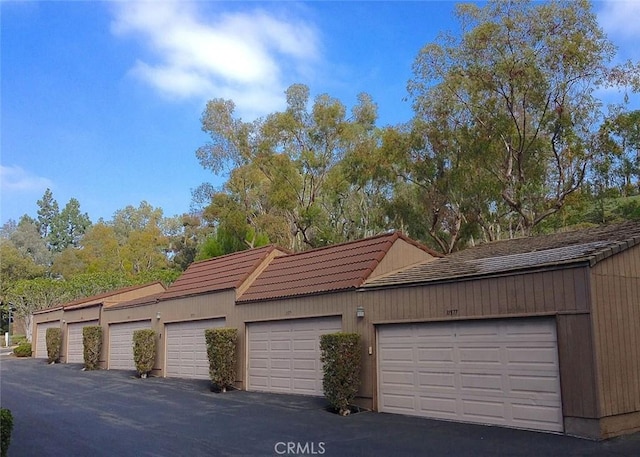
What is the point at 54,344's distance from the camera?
102 feet

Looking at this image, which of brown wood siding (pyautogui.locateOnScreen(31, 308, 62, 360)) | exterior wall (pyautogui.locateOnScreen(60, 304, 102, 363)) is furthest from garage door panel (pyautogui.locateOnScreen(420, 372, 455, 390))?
brown wood siding (pyautogui.locateOnScreen(31, 308, 62, 360))

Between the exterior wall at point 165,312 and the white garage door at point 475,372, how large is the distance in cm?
721

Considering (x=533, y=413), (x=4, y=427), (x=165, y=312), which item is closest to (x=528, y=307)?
(x=533, y=413)

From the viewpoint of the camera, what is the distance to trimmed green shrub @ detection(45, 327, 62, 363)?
102 ft

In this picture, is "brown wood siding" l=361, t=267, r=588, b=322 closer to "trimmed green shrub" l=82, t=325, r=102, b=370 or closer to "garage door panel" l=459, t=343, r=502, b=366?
"garage door panel" l=459, t=343, r=502, b=366

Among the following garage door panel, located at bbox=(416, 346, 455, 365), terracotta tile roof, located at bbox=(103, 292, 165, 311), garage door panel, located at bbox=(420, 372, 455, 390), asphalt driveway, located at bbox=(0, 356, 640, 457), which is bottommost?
asphalt driveway, located at bbox=(0, 356, 640, 457)

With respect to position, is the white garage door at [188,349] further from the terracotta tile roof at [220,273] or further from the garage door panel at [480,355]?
the garage door panel at [480,355]

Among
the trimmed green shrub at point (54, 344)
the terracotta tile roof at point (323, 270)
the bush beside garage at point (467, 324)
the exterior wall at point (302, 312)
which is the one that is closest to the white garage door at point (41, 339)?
the trimmed green shrub at point (54, 344)

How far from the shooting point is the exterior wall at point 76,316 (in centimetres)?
2852

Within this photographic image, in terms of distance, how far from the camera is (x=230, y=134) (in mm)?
39750

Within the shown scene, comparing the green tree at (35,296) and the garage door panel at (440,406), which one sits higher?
the green tree at (35,296)

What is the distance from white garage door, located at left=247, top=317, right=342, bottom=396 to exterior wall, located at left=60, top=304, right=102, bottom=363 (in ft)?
43.7

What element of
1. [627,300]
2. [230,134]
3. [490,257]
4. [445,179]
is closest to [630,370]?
[627,300]

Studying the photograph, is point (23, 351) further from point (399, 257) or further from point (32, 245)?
point (32, 245)
